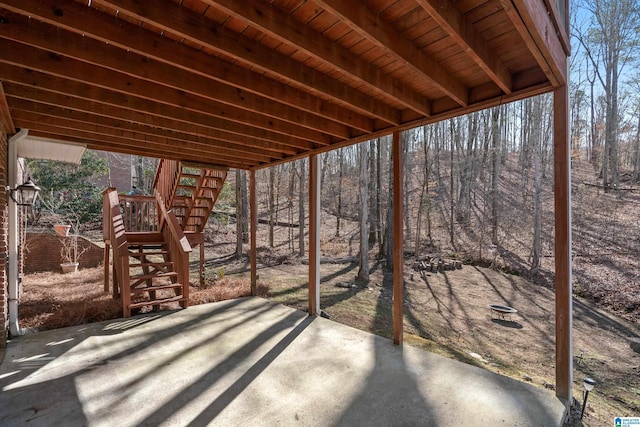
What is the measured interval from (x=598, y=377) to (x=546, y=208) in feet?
33.7

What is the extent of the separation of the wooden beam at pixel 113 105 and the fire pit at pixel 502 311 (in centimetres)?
593

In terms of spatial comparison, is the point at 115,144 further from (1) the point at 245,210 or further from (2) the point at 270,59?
(1) the point at 245,210

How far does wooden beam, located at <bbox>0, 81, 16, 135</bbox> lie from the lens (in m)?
2.70

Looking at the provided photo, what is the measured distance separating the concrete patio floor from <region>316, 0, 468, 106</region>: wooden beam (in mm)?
2567

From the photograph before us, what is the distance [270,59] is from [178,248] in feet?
12.4

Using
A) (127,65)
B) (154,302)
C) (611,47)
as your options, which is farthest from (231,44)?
(611,47)

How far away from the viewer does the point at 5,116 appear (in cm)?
313

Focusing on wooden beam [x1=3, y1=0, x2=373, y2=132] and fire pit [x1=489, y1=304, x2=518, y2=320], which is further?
fire pit [x1=489, y1=304, x2=518, y2=320]

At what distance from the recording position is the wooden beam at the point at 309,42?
164 centimetres

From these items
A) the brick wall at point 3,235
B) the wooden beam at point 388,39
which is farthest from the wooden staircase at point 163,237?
the wooden beam at point 388,39

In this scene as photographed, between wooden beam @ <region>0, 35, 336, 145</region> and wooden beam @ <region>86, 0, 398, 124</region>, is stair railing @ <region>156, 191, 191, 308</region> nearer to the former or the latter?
wooden beam @ <region>0, 35, 336, 145</region>

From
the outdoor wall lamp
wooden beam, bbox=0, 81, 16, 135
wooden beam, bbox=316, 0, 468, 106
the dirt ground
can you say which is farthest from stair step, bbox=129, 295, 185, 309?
wooden beam, bbox=316, 0, 468, 106

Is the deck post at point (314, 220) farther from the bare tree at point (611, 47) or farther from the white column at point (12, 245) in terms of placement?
the bare tree at point (611, 47)

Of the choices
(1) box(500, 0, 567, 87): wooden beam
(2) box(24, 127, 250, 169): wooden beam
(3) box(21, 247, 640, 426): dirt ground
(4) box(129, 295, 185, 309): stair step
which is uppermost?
(1) box(500, 0, 567, 87): wooden beam
